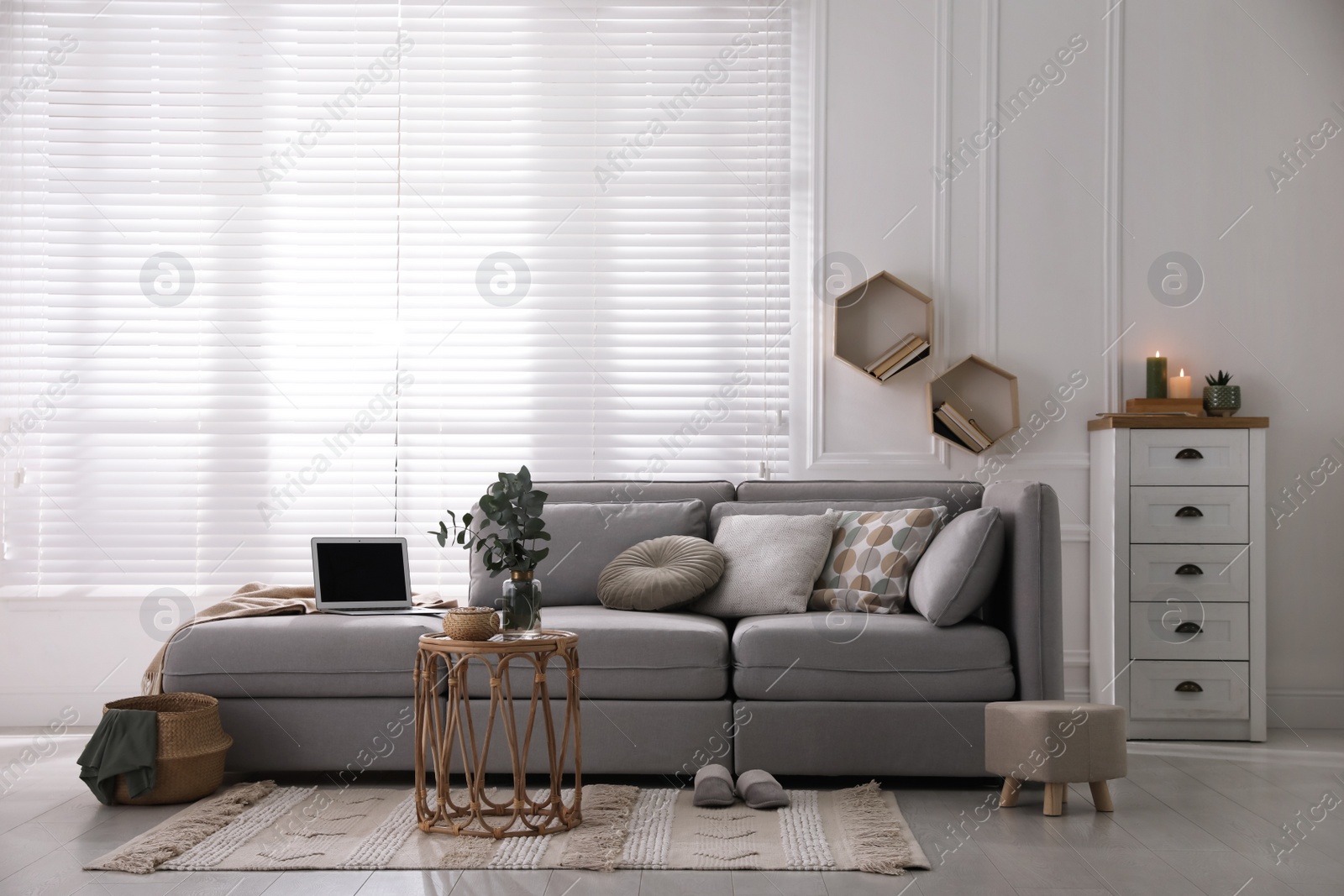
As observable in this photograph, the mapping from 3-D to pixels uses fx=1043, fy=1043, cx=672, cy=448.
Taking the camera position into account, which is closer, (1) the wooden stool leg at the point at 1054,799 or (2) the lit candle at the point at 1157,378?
(1) the wooden stool leg at the point at 1054,799

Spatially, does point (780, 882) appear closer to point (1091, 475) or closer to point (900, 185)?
point (1091, 475)

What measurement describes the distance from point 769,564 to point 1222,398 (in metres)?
1.88

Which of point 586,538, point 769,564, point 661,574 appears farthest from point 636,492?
point 769,564

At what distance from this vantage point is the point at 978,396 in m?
4.02

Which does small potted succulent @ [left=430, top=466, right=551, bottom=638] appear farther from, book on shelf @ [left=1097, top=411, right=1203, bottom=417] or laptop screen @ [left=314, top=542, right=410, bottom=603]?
book on shelf @ [left=1097, top=411, right=1203, bottom=417]

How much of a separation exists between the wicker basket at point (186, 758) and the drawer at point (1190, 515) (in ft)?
9.88

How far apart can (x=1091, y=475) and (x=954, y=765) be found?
5.19ft

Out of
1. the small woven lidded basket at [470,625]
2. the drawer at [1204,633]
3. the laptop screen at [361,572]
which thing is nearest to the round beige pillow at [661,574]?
the laptop screen at [361,572]

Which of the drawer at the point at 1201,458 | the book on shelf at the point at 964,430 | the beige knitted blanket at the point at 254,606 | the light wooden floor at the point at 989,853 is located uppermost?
the book on shelf at the point at 964,430

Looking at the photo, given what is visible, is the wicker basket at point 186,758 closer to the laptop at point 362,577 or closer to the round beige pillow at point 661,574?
the laptop at point 362,577

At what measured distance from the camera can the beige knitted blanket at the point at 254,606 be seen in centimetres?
300

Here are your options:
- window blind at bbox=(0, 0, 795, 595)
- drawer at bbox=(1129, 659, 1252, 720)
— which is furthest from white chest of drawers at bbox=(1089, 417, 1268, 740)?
window blind at bbox=(0, 0, 795, 595)

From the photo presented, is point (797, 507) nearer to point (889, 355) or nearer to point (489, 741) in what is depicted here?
point (889, 355)

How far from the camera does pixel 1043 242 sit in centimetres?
401
